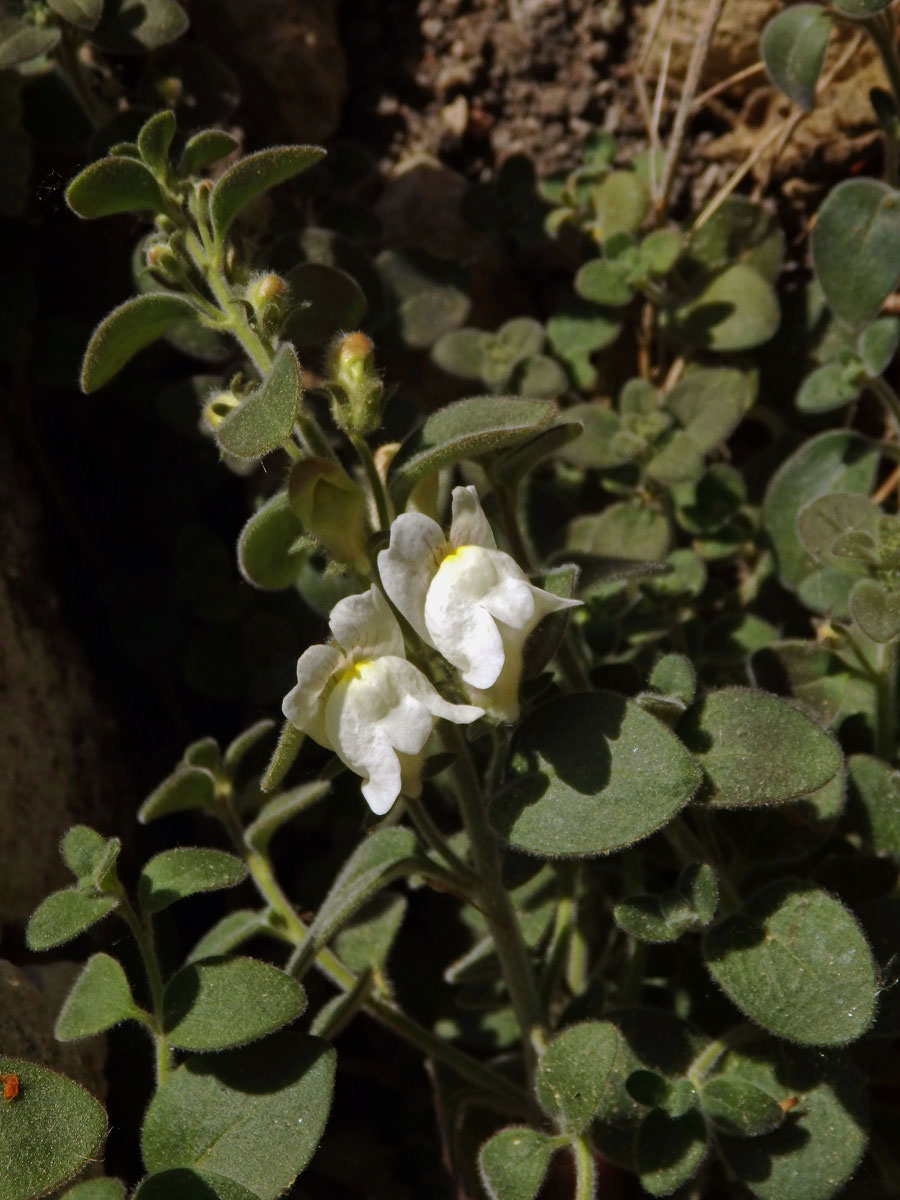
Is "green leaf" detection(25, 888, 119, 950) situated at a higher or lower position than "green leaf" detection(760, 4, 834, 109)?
lower

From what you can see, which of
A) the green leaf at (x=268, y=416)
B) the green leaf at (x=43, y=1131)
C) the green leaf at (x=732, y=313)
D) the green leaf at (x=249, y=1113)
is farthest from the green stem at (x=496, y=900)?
the green leaf at (x=732, y=313)

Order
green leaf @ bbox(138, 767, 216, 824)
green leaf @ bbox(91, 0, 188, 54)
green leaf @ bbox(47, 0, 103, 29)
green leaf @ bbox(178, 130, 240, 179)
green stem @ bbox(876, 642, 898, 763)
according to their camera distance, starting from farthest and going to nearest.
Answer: green leaf @ bbox(91, 0, 188, 54), green leaf @ bbox(47, 0, 103, 29), green stem @ bbox(876, 642, 898, 763), green leaf @ bbox(138, 767, 216, 824), green leaf @ bbox(178, 130, 240, 179)

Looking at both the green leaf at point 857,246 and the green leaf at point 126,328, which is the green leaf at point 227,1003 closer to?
the green leaf at point 126,328

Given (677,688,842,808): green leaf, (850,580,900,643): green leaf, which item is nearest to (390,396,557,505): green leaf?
(677,688,842,808): green leaf

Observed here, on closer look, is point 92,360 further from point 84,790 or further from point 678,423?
point 678,423

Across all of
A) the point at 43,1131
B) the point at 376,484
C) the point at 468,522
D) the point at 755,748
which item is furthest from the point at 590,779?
the point at 43,1131

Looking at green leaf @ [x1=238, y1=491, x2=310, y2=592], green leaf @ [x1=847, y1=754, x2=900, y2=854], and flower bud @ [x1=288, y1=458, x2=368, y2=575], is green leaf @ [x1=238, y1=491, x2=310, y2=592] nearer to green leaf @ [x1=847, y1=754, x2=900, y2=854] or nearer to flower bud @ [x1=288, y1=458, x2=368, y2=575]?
flower bud @ [x1=288, y1=458, x2=368, y2=575]
